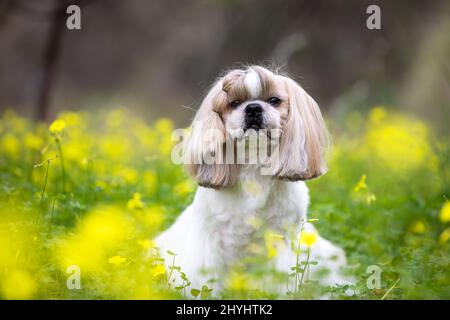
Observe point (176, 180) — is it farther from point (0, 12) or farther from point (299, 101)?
point (0, 12)

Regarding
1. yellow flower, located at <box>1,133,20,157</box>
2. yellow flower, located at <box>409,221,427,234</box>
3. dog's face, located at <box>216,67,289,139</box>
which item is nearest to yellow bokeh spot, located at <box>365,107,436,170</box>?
yellow flower, located at <box>409,221,427,234</box>

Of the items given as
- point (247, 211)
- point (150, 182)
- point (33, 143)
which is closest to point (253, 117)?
point (247, 211)

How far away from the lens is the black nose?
3.75 meters

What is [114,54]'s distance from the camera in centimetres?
1398

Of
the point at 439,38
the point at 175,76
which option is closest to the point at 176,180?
the point at 439,38

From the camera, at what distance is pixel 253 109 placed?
3.76m

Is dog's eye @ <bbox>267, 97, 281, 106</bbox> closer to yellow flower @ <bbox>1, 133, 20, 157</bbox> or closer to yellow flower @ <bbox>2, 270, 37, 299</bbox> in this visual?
yellow flower @ <bbox>2, 270, 37, 299</bbox>

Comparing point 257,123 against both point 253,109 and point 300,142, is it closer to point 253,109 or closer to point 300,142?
point 253,109

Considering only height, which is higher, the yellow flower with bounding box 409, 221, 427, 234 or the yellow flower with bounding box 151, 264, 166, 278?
the yellow flower with bounding box 409, 221, 427, 234

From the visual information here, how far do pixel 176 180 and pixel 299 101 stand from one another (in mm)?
2770

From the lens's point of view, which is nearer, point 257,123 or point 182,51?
point 257,123

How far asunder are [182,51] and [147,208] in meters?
9.41
